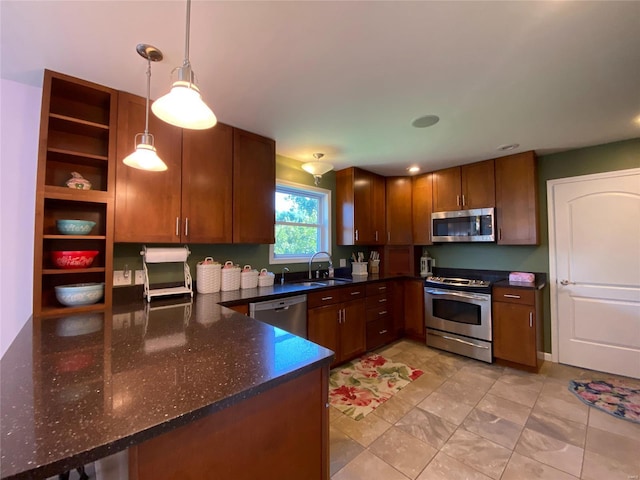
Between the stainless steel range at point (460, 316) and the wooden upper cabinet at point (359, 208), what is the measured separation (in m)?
1.00

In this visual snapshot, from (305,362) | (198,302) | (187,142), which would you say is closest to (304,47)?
(187,142)

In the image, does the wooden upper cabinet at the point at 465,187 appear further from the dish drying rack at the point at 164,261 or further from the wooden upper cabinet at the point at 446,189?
the dish drying rack at the point at 164,261

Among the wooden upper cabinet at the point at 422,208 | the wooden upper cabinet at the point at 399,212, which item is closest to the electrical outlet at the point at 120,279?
the wooden upper cabinet at the point at 399,212

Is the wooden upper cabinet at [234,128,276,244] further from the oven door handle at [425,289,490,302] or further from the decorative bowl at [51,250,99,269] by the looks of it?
the oven door handle at [425,289,490,302]

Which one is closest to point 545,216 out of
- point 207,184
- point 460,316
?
point 460,316

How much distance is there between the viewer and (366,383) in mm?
2611

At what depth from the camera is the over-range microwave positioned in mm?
3283

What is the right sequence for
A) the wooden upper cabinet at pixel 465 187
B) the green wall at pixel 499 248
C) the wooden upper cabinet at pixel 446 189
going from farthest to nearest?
the wooden upper cabinet at pixel 446 189
the wooden upper cabinet at pixel 465 187
the green wall at pixel 499 248

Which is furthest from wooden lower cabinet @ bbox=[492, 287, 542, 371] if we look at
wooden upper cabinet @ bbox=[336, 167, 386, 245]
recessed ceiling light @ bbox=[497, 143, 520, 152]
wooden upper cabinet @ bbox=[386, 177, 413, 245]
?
wooden upper cabinet @ bbox=[336, 167, 386, 245]

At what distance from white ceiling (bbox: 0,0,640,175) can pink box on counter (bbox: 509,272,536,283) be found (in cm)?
156

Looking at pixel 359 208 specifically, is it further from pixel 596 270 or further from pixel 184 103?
pixel 184 103

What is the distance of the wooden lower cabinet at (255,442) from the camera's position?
2.32 ft

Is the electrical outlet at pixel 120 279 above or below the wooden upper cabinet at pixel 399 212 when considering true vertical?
below

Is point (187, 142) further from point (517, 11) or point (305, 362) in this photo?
point (517, 11)
